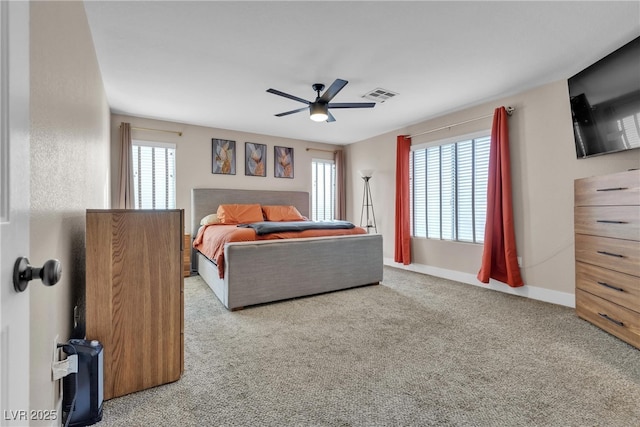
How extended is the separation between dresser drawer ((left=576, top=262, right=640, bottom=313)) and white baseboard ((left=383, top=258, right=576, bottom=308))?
1.55ft

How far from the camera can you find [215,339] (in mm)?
2262

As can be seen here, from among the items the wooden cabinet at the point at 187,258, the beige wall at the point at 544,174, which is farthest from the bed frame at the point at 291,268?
the beige wall at the point at 544,174

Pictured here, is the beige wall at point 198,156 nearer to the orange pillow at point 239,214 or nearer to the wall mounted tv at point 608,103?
the orange pillow at point 239,214

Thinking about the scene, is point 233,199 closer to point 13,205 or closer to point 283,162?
point 283,162

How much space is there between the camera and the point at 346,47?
2.46 meters

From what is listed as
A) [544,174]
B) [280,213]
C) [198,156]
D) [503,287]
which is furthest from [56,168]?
[503,287]

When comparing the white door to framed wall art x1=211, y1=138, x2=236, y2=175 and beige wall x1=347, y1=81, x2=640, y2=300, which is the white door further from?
framed wall art x1=211, y1=138, x2=236, y2=175

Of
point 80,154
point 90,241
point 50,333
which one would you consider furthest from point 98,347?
point 80,154

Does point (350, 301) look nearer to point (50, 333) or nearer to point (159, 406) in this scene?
point (159, 406)

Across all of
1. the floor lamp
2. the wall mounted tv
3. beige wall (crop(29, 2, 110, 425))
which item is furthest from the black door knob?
the floor lamp

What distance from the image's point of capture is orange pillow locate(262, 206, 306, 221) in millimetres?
4984

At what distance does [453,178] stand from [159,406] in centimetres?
415

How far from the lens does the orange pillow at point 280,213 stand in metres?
4.98

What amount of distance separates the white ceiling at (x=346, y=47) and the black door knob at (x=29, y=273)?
202 cm
